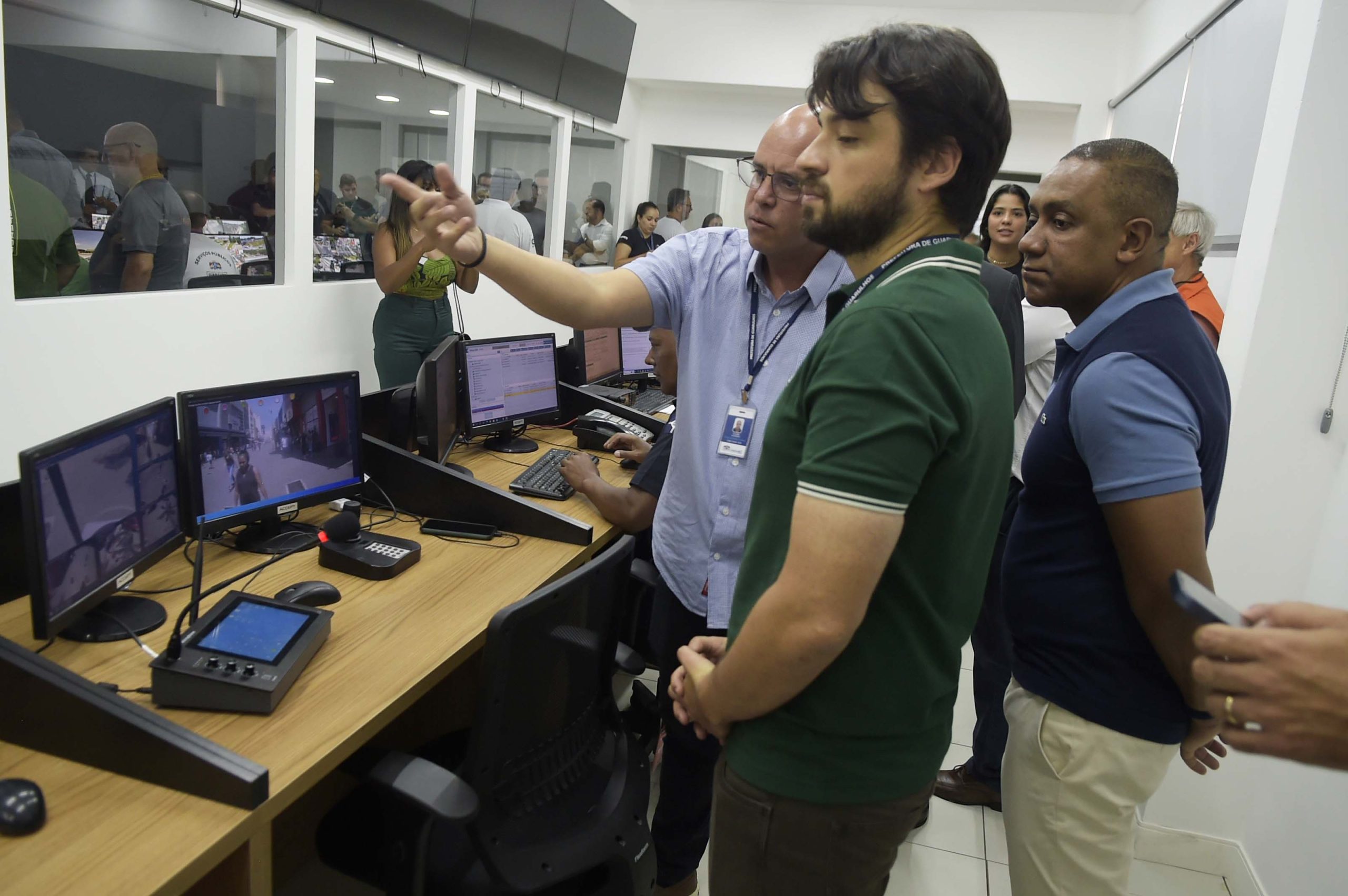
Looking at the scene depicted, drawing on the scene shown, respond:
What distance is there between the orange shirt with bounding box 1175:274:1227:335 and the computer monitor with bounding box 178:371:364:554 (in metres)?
2.37

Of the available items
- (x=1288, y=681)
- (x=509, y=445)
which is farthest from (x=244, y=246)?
(x=1288, y=681)

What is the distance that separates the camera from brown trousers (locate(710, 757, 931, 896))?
1.01 meters

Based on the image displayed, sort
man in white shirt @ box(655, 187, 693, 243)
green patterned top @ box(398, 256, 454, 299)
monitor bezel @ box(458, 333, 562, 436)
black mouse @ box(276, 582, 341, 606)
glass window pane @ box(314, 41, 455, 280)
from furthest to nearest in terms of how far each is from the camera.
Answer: man in white shirt @ box(655, 187, 693, 243)
glass window pane @ box(314, 41, 455, 280)
green patterned top @ box(398, 256, 454, 299)
monitor bezel @ box(458, 333, 562, 436)
black mouse @ box(276, 582, 341, 606)

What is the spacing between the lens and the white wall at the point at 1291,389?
212 cm

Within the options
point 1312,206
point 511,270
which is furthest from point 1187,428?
point 1312,206

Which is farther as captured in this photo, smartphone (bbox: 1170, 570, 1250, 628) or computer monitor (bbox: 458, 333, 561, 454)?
computer monitor (bbox: 458, 333, 561, 454)

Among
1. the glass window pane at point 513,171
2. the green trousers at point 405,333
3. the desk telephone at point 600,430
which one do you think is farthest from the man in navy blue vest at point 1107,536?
the glass window pane at point 513,171

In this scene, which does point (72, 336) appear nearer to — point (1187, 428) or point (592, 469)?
point (592, 469)

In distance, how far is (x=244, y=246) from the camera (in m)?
4.18

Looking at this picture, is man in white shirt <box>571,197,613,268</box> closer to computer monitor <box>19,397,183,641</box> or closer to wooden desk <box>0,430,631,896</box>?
wooden desk <box>0,430,631,896</box>

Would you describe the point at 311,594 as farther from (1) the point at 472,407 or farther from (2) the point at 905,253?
(1) the point at 472,407

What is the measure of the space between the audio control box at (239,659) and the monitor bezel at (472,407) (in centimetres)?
148

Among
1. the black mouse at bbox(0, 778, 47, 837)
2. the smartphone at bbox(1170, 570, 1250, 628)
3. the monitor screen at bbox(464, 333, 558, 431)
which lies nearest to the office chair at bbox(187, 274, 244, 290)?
the monitor screen at bbox(464, 333, 558, 431)

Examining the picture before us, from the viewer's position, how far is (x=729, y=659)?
3.23 feet
